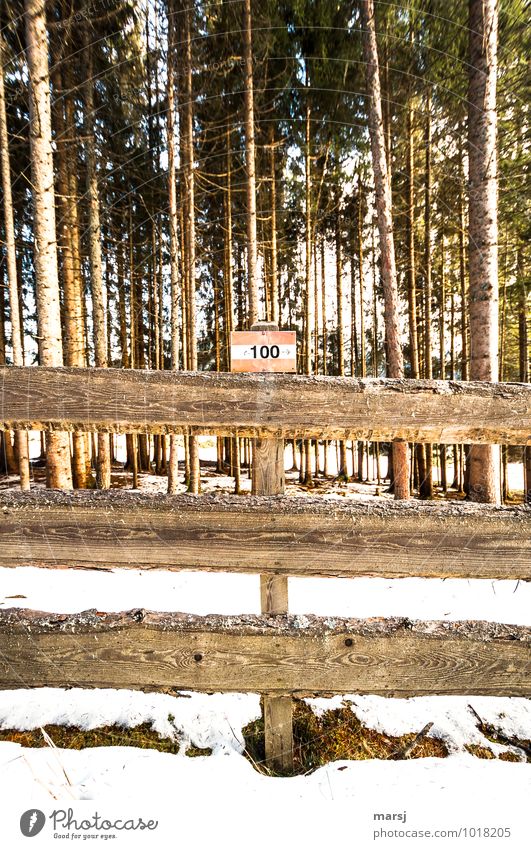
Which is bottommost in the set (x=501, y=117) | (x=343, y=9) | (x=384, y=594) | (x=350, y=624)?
(x=384, y=594)

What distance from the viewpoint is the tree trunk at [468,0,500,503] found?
5035 mm

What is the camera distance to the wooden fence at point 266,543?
6.01 ft

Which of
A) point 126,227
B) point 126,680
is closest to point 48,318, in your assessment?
point 126,680

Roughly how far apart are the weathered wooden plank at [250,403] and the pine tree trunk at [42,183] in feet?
16.2

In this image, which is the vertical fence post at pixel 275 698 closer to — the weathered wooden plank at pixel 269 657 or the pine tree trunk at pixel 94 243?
the weathered wooden plank at pixel 269 657

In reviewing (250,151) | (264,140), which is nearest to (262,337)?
(250,151)

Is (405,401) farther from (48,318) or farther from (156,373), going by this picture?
(48,318)

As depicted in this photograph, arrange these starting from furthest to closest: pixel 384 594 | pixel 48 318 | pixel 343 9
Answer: pixel 343 9
pixel 48 318
pixel 384 594

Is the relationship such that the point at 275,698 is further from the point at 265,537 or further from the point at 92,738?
the point at 92,738

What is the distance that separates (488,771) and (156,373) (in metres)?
2.80

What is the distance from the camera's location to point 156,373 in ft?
6.05

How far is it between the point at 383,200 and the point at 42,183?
6.07 m

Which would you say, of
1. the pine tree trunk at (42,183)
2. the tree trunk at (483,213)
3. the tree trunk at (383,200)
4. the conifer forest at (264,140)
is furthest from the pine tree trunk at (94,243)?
the tree trunk at (483,213)

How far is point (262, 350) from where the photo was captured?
9.96 feet
